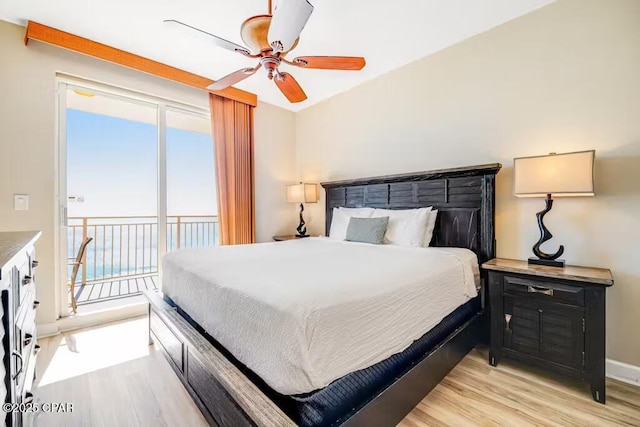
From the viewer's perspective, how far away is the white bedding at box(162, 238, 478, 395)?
3.49 ft

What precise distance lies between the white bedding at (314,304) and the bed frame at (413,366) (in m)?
0.09

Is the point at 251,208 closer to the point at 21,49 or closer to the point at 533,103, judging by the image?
the point at 21,49

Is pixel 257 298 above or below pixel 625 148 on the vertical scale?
below

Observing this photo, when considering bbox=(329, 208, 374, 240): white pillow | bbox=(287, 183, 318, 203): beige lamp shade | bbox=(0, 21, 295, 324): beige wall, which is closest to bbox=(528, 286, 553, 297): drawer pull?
bbox=(329, 208, 374, 240): white pillow

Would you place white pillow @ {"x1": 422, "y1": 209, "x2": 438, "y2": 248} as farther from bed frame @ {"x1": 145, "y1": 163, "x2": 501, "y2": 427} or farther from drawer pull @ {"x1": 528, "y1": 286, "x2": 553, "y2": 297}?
drawer pull @ {"x1": 528, "y1": 286, "x2": 553, "y2": 297}

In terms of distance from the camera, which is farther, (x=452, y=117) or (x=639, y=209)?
(x=452, y=117)

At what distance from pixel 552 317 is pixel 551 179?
0.92 meters

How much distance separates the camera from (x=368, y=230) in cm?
287

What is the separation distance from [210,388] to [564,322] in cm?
214

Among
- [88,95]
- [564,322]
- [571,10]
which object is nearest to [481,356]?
[564,322]

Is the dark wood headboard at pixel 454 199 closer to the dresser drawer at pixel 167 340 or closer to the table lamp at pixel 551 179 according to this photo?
the table lamp at pixel 551 179

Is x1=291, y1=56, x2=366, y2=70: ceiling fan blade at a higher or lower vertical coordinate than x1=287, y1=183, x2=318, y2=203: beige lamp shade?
higher

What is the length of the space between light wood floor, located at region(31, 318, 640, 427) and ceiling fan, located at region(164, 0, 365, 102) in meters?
2.24

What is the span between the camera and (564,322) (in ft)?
6.02
